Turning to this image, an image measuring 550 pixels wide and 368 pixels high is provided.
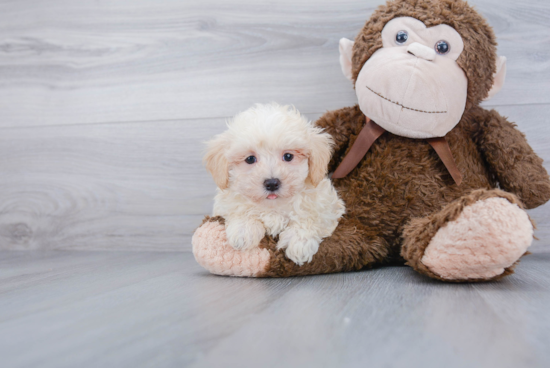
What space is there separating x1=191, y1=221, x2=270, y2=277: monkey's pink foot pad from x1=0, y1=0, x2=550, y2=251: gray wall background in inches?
17.7

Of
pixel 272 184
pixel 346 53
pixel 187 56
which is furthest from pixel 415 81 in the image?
pixel 187 56

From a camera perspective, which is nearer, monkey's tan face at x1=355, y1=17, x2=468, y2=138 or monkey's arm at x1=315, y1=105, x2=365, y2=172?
monkey's tan face at x1=355, y1=17, x2=468, y2=138

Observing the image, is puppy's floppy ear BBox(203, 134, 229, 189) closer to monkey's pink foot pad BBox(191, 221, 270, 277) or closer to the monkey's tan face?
monkey's pink foot pad BBox(191, 221, 270, 277)

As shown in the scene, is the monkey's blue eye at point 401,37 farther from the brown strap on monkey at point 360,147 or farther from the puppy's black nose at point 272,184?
the puppy's black nose at point 272,184

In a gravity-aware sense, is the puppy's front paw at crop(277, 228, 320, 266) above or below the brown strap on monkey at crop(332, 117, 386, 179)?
below

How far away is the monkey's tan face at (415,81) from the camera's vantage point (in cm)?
83

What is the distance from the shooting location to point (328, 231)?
871 mm

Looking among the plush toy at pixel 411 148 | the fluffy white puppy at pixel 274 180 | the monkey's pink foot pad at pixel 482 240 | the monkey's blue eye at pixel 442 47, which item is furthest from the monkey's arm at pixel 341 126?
the monkey's pink foot pad at pixel 482 240

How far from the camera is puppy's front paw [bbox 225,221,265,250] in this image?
0.81 m

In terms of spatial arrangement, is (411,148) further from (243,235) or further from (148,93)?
(148,93)

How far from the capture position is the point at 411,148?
92cm

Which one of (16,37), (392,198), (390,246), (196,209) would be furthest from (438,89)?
(16,37)

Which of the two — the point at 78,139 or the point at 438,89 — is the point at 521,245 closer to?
the point at 438,89

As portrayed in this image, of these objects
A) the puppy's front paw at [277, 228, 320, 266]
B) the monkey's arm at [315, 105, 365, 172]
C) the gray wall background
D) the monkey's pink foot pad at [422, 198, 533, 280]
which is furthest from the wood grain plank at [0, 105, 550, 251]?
the monkey's pink foot pad at [422, 198, 533, 280]
